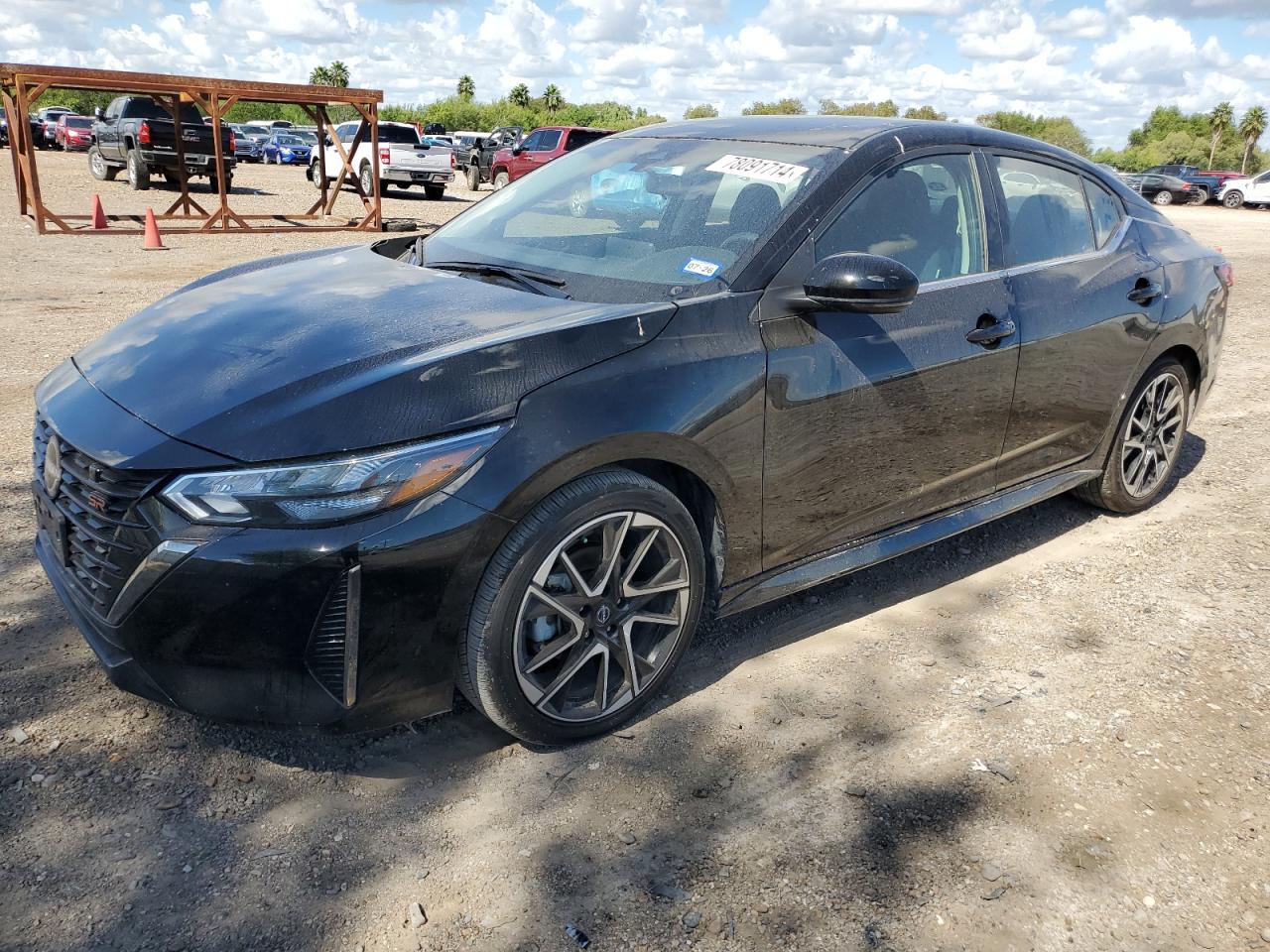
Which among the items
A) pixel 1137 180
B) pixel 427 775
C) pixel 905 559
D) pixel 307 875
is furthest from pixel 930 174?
pixel 1137 180

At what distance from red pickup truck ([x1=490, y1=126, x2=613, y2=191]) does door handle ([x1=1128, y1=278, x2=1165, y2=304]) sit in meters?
19.3

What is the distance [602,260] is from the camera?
10.8 feet

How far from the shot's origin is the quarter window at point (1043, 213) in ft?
12.7

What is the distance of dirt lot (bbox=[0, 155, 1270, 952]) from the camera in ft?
7.47

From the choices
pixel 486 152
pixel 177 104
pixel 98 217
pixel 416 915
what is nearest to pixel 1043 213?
pixel 416 915

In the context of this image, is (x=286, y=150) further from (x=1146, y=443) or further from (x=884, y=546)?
(x=884, y=546)

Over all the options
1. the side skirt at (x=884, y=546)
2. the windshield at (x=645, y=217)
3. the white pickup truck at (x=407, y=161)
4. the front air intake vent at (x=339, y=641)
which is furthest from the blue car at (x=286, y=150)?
the front air intake vent at (x=339, y=641)

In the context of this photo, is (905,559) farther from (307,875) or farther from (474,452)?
(307,875)

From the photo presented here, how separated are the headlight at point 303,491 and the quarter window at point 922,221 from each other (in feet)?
5.09

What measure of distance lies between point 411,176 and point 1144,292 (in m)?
21.6

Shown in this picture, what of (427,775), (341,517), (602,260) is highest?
(602,260)

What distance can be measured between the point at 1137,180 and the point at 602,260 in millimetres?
39459

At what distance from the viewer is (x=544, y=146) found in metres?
23.8

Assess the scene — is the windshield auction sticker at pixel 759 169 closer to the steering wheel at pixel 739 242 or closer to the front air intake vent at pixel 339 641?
the steering wheel at pixel 739 242
